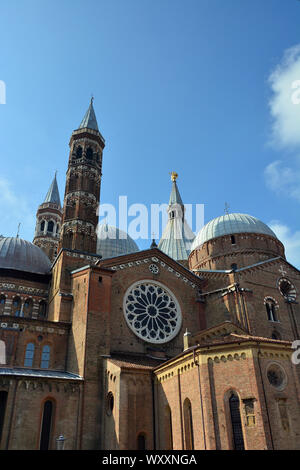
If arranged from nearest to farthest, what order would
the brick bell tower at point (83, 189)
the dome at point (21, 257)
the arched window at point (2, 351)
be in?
the arched window at point (2, 351)
the brick bell tower at point (83, 189)
the dome at point (21, 257)

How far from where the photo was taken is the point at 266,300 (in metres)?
31.6

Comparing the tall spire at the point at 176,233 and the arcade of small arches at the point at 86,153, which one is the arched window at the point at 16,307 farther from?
the tall spire at the point at 176,233

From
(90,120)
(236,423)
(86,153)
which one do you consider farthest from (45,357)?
(90,120)

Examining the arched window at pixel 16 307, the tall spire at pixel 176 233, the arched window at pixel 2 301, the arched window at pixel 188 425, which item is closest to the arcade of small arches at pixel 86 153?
the arched window at pixel 16 307

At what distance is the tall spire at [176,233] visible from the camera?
2282 inches

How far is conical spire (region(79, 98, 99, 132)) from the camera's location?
39.9 metres

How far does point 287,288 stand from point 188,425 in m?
17.8

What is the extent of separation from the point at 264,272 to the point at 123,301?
1265cm

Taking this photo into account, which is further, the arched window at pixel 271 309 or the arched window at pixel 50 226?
the arched window at pixel 50 226

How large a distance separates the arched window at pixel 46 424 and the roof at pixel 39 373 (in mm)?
1594

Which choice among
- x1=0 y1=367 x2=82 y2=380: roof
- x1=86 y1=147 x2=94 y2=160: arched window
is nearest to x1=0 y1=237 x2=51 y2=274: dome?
x1=86 y1=147 x2=94 y2=160: arched window

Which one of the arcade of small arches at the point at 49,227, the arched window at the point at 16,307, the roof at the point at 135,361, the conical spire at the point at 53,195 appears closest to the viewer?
the roof at the point at 135,361

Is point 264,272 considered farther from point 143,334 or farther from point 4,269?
point 4,269
